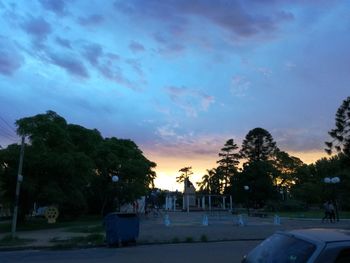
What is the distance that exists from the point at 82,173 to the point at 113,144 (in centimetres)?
1904

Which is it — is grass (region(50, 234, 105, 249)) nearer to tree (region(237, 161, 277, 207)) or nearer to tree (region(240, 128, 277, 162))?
tree (region(237, 161, 277, 207))

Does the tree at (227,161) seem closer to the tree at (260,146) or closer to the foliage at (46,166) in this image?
the tree at (260,146)

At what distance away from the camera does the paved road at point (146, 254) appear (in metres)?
16.5

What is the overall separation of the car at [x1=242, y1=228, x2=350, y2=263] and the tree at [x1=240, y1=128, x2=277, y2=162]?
11897 cm

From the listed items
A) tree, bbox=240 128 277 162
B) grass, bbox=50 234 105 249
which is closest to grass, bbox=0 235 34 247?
grass, bbox=50 234 105 249

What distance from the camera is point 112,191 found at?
2101 inches

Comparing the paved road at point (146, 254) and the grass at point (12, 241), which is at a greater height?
the grass at point (12, 241)

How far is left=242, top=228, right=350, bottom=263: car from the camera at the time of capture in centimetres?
543

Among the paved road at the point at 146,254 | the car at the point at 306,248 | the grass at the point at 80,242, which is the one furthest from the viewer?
the grass at the point at 80,242

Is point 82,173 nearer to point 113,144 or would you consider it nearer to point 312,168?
point 113,144

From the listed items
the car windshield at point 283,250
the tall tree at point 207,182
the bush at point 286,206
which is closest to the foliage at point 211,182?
the tall tree at point 207,182

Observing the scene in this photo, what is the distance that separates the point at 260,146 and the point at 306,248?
121 meters

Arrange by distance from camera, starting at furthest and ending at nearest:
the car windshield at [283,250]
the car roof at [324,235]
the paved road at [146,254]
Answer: the paved road at [146,254]
the car roof at [324,235]
the car windshield at [283,250]

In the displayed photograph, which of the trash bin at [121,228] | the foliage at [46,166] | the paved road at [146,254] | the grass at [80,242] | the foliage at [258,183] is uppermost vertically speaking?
the foliage at [258,183]
